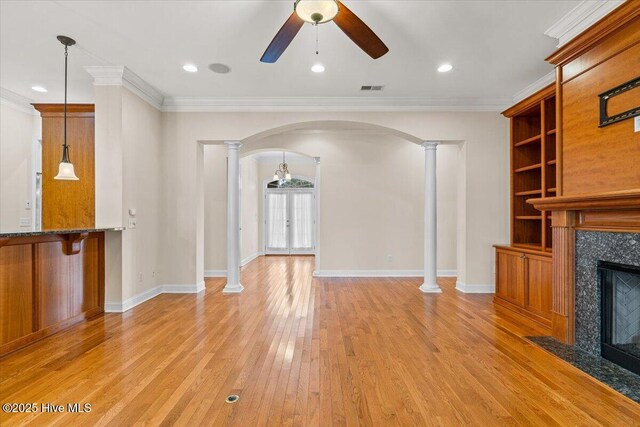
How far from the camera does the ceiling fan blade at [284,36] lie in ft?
7.44

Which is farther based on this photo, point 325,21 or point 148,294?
point 148,294

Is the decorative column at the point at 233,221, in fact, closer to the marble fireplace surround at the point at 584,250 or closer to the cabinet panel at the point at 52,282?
the cabinet panel at the point at 52,282

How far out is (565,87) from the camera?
2.93 meters

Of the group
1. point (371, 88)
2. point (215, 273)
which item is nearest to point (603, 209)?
point (371, 88)

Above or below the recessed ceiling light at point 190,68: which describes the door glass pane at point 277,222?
below

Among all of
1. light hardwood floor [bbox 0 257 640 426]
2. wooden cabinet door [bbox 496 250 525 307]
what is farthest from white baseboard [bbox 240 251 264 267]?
wooden cabinet door [bbox 496 250 525 307]

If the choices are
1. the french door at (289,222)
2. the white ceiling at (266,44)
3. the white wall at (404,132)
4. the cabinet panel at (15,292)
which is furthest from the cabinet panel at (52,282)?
the french door at (289,222)

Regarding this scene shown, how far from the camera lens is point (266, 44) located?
334cm

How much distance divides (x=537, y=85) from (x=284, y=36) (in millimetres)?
3857

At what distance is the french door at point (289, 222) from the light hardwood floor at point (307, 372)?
19.1ft

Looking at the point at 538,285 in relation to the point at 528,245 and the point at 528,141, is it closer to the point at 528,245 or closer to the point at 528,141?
the point at 528,245

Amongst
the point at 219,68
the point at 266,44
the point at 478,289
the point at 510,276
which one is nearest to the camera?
the point at 266,44

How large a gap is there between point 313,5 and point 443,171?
16.3ft

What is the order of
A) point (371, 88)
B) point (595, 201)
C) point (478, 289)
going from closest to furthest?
1. point (595, 201)
2. point (371, 88)
3. point (478, 289)
